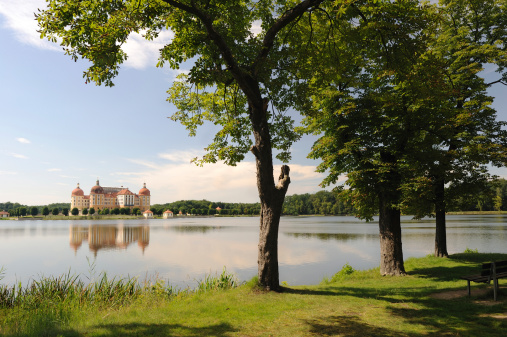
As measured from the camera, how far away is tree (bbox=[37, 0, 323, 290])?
23.4 ft

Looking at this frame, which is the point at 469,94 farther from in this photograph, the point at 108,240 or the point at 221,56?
the point at 108,240

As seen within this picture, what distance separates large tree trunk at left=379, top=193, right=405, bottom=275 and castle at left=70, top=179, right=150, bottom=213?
526ft

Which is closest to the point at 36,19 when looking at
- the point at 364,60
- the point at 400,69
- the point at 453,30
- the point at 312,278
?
the point at 400,69

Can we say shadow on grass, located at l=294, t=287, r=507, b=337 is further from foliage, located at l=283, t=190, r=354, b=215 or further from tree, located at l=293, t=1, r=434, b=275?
foliage, located at l=283, t=190, r=354, b=215

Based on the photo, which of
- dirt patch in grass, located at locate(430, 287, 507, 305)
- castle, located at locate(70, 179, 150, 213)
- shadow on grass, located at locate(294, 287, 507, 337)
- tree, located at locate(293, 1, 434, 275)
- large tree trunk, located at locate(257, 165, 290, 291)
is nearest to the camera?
shadow on grass, located at locate(294, 287, 507, 337)

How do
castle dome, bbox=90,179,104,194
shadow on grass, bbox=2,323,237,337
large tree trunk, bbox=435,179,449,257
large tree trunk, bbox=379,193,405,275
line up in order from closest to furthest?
shadow on grass, bbox=2,323,237,337 < large tree trunk, bbox=379,193,405,275 < large tree trunk, bbox=435,179,449,257 < castle dome, bbox=90,179,104,194

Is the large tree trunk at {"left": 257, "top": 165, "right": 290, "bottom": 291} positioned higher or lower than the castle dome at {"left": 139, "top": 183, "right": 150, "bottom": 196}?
lower

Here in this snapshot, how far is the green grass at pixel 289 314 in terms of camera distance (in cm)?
561

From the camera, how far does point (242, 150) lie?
35.4 ft

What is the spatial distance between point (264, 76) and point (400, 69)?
3.82 m

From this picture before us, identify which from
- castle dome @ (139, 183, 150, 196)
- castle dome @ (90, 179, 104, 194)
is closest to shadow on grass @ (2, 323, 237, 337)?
castle dome @ (90, 179, 104, 194)

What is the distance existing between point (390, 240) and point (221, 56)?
9.07 metres

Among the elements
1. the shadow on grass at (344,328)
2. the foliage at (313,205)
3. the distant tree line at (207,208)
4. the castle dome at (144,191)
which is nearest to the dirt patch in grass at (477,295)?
A: the shadow on grass at (344,328)

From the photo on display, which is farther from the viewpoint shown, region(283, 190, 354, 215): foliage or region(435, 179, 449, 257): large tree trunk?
region(283, 190, 354, 215): foliage
